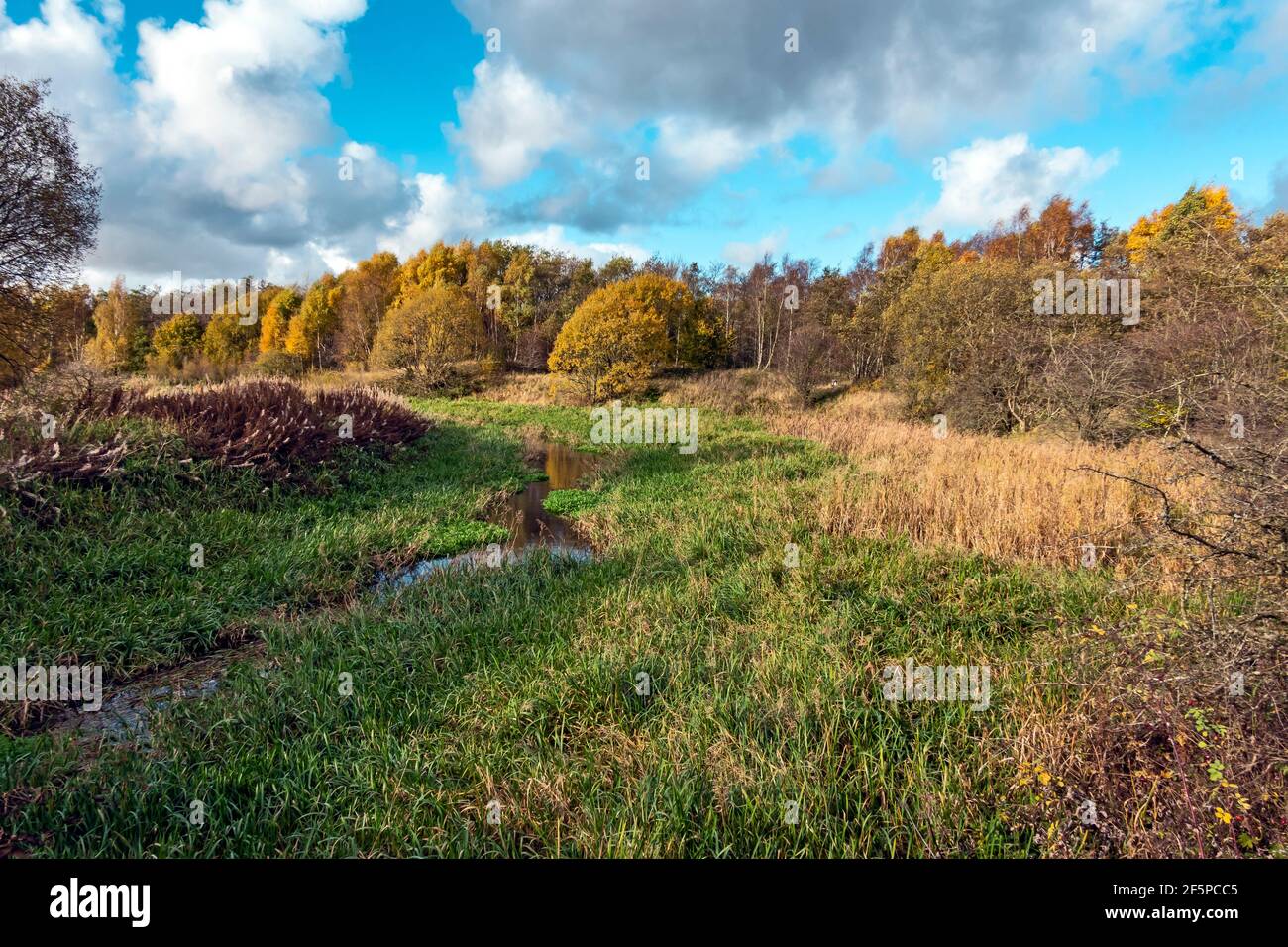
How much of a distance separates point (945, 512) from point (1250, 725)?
4859mm

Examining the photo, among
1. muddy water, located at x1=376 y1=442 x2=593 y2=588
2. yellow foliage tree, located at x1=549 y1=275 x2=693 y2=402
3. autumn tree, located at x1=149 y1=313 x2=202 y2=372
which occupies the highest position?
autumn tree, located at x1=149 y1=313 x2=202 y2=372

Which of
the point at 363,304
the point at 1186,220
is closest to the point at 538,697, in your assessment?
the point at 1186,220

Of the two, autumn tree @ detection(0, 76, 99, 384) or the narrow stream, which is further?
autumn tree @ detection(0, 76, 99, 384)

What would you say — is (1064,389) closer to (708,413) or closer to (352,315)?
(708,413)

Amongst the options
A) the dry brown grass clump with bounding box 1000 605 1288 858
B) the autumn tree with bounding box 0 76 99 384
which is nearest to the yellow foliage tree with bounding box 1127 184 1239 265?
the dry brown grass clump with bounding box 1000 605 1288 858

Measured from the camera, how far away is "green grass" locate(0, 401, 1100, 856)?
8.57 ft

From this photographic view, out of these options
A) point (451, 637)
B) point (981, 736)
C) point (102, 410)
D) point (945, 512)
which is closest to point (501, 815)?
point (451, 637)

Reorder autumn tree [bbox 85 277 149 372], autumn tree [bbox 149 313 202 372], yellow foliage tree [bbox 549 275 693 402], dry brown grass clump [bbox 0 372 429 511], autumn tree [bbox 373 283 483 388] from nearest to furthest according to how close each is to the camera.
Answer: dry brown grass clump [bbox 0 372 429 511], yellow foliage tree [bbox 549 275 693 402], autumn tree [bbox 373 283 483 388], autumn tree [bbox 85 277 149 372], autumn tree [bbox 149 313 202 372]

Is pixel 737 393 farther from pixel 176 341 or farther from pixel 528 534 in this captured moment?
pixel 176 341

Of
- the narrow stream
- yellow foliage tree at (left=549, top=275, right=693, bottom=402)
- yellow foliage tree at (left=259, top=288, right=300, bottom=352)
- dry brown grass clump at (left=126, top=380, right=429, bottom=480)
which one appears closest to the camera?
the narrow stream

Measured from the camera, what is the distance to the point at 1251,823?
6.97 ft

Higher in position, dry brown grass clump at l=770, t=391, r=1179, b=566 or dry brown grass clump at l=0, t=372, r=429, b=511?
dry brown grass clump at l=0, t=372, r=429, b=511

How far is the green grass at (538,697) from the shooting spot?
103 inches

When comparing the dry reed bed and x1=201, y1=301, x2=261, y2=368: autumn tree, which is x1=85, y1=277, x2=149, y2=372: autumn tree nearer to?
x1=201, y1=301, x2=261, y2=368: autumn tree
